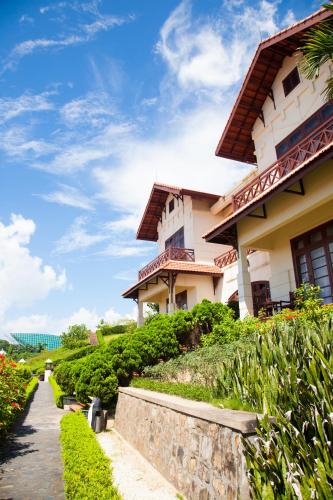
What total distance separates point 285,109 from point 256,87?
182 centimetres

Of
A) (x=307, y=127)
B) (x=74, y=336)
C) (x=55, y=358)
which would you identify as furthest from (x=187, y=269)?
(x=74, y=336)

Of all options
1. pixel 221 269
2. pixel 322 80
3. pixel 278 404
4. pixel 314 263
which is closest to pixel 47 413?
pixel 221 269

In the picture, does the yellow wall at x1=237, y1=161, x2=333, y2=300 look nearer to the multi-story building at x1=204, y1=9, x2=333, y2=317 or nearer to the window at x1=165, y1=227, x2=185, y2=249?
the multi-story building at x1=204, y1=9, x2=333, y2=317

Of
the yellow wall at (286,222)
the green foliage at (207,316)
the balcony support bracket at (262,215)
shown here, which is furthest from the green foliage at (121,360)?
the balcony support bracket at (262,215)

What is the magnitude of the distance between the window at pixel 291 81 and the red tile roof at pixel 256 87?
0.79 metres

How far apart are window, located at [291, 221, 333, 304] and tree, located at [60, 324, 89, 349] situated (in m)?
37.3

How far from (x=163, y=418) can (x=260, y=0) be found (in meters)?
10.3

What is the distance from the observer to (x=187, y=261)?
1775cm

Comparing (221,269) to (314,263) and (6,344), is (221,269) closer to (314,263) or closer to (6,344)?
(314,263)

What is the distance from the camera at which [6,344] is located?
6347 cm

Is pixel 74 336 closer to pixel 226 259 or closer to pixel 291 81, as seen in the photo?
pixel 226 259

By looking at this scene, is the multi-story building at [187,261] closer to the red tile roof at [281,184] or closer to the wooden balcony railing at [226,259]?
the wooden balcony railing at [226,259]

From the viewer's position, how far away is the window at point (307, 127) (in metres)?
10.7

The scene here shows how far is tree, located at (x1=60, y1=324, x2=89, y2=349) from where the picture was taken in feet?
143
